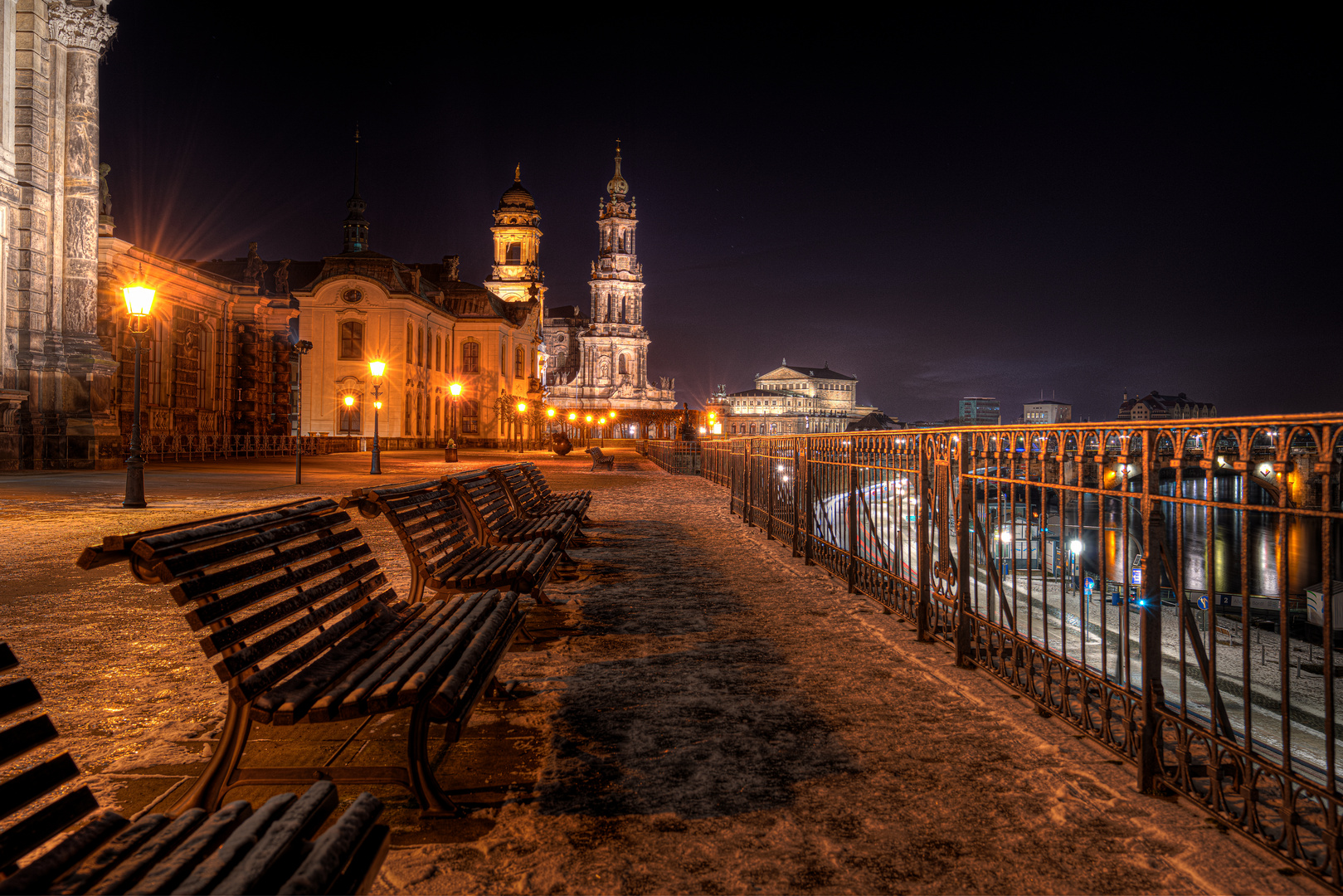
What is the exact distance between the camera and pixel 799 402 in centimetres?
16538

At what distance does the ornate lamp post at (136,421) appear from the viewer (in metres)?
11.9

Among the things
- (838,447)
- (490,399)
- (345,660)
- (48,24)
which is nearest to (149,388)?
(48,24)

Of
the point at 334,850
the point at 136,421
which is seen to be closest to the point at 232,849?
the point at 334,850

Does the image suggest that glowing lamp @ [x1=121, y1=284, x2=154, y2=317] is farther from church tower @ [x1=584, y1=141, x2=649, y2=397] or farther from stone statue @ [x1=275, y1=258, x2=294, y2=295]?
church tower @ [x1=584, y1=141, x2=649, y2=397]

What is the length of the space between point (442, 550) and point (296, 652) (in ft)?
7.46

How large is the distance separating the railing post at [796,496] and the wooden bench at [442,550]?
4034mm

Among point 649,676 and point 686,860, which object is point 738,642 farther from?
point 686,860

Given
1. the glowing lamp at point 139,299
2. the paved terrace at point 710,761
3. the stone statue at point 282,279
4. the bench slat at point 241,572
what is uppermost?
the stone statue at point 282,279

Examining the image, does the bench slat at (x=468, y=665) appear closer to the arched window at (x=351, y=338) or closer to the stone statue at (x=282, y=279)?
the stone statue at (x=282, y=279)

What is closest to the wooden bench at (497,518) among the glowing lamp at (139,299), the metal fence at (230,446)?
the glowing lamp at (139,299)

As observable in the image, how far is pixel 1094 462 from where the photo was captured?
11.2 ft

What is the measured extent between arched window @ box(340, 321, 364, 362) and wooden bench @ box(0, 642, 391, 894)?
46.8 metres

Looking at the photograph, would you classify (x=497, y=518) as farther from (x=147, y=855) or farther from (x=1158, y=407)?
(x=1158, y=407)

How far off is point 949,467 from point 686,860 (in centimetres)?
320
